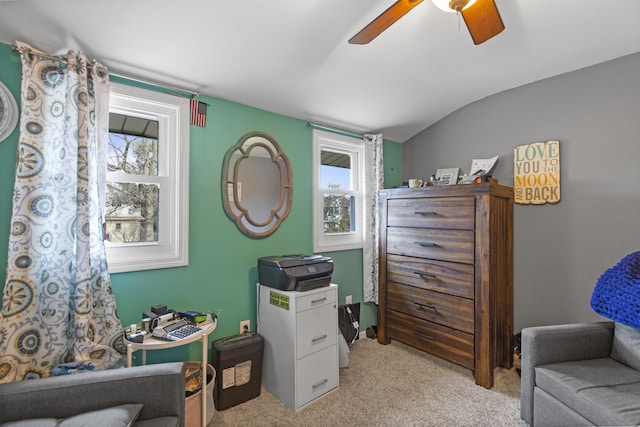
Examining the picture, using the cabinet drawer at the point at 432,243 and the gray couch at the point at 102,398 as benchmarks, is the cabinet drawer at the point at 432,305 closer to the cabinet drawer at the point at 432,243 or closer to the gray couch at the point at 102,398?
the cabinet drawer at the point at 432,243

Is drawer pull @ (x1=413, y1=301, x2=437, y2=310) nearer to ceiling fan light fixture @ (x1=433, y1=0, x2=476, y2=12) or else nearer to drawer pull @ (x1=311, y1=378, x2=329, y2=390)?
drawer pull @ (x1=311, y1=378, x2=329, y2=390)

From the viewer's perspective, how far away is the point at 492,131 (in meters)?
2.86

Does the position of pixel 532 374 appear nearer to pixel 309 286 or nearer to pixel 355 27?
pixel 309 286

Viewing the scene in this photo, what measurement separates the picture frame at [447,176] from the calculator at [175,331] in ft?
8.42

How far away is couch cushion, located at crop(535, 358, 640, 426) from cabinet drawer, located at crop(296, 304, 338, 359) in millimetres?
1264

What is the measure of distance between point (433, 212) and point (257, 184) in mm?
1520

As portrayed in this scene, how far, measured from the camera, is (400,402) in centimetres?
208

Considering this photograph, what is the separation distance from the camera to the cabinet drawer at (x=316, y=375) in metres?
2.04

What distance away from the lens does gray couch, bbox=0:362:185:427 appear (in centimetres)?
119

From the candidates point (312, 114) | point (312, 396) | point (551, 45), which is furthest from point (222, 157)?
point (551, 45)

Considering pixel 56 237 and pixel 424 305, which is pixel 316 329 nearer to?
pixel 424 305

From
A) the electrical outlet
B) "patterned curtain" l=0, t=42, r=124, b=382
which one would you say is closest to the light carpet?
the electrical outlet

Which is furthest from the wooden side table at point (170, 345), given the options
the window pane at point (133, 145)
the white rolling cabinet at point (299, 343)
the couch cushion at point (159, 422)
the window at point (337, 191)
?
the window at point (337, 191)

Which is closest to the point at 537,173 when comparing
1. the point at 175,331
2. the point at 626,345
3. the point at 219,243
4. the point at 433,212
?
the point at 433,212
